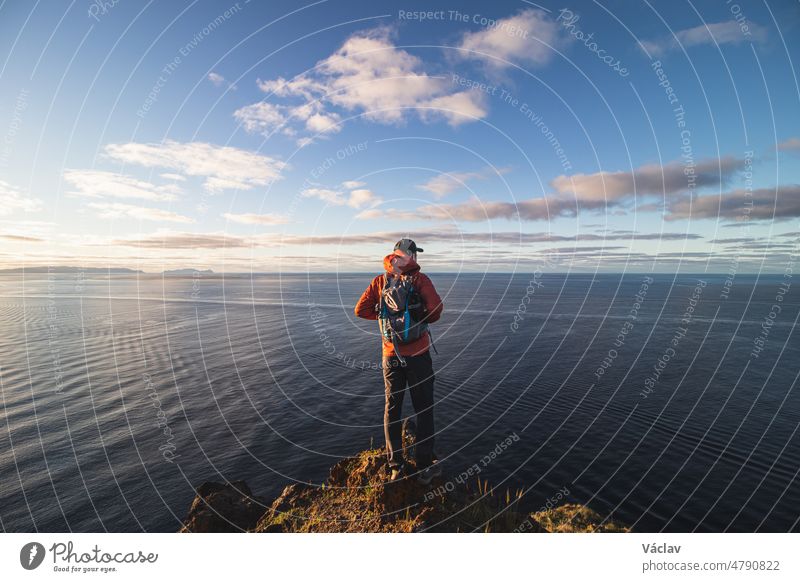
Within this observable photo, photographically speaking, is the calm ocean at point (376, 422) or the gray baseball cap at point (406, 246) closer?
the gray baseball cap at point (406, 246)

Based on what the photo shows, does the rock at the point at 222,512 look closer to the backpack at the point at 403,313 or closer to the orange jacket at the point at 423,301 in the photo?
the orange jacket at the point at 423,301

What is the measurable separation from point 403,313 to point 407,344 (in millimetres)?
662

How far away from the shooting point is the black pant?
21.9 ft

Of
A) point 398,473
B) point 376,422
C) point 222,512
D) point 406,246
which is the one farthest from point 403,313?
point 376,422

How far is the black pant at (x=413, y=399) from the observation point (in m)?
6.68

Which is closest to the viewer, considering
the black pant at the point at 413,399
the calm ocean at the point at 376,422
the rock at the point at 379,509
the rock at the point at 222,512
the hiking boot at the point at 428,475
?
the rock at the point at 379,509

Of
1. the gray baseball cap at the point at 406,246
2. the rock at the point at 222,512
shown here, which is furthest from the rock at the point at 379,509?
the gray baseball cap at the point at 406,246

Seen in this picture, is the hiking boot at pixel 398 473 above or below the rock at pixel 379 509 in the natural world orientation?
above

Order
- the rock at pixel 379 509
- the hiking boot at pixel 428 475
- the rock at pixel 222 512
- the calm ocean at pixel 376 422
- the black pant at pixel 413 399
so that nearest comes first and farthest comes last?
the rock at pixel 379 509 < the black pant at pixel 413 399 < the hiking boot at pixel 428 475 < the rock at pixel 222 512 < the calm ocean at pixel 376 422

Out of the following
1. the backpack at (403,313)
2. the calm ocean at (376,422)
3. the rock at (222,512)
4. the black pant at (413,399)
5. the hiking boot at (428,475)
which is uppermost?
the backpack at (403,313)

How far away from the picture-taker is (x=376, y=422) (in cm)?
2052

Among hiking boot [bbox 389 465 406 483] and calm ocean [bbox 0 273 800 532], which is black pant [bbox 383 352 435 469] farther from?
calm ocean [bbox 0 273 800 532]

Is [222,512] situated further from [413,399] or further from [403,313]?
[403,313]

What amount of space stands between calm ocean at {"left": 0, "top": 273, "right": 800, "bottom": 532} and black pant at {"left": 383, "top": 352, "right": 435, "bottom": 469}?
9806mm
